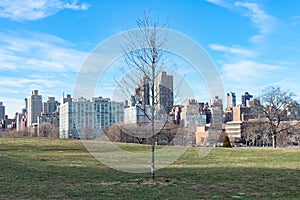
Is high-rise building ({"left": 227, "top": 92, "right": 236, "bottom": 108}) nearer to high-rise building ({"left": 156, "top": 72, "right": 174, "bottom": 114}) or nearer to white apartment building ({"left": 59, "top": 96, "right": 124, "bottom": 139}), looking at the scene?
white apartment building ({"left": 59, "top": 96, "right": 124, "bottom": 139})

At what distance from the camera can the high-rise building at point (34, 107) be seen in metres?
99.1

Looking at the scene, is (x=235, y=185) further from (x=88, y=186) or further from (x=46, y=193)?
(x=46, y=193)

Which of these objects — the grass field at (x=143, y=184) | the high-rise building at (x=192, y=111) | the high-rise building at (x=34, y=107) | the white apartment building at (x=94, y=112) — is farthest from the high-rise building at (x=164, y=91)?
the high-rise building at (x=34, y=107)

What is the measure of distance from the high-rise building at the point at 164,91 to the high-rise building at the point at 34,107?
86382 millimetres

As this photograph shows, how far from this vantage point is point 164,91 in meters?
14.7

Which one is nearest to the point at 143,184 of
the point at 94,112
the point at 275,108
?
the point at 94,112

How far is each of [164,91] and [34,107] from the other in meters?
94.3

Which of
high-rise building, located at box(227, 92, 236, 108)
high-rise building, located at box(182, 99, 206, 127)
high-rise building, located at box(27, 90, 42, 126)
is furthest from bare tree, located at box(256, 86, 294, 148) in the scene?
high-rise building, located at box(27, 90, 42, 126)

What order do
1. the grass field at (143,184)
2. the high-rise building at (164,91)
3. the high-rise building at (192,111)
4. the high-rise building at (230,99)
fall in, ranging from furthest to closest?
the high-rise building at (230,99), the high-rise building at (192,111), the high-rise building at (164,91), the grass field at (143,184)

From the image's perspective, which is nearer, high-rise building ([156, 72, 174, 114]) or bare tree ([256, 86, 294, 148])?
high-rise building ([156, 72, 174, 114])

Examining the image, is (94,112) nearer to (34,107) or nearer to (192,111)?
(192,111)

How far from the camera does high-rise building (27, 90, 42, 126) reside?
325 feet

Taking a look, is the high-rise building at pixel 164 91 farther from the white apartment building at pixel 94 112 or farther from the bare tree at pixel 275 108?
the bare tree at pixel 275 108

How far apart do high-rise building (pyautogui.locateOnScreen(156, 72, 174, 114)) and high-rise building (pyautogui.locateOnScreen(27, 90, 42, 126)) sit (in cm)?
8638
